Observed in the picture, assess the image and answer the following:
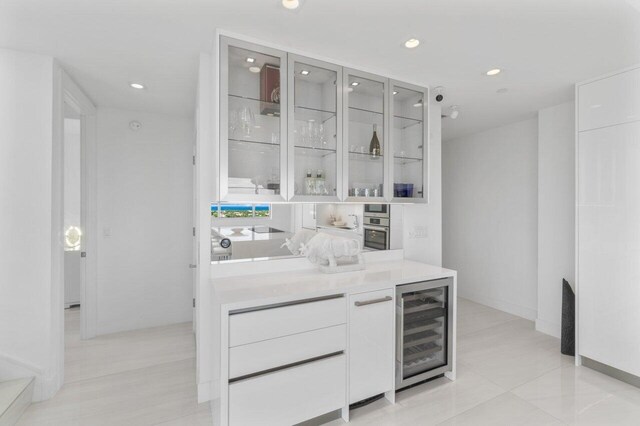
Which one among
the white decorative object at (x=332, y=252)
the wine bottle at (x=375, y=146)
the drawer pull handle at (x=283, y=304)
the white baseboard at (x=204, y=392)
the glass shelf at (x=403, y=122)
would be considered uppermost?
the glass shelf at (x=403, y=122)

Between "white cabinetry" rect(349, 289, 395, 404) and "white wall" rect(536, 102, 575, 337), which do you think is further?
"white wall" rect(536, 102, 575, 337)

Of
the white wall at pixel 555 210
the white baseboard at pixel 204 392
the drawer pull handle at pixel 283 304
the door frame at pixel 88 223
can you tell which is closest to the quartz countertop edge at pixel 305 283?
the drawer pull handle at pixel 283 304

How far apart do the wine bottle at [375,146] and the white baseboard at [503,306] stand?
304 centimetres

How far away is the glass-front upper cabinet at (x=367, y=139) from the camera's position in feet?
8.34

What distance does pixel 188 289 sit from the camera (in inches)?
149

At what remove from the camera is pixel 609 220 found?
2.55 meters

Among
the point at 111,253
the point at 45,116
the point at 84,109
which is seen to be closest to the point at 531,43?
the point at 45,116

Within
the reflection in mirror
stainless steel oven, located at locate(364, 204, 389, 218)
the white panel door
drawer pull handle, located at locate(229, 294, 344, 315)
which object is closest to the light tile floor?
the white panel door

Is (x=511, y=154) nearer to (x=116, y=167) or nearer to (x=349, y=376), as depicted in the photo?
(x=349, y=376)

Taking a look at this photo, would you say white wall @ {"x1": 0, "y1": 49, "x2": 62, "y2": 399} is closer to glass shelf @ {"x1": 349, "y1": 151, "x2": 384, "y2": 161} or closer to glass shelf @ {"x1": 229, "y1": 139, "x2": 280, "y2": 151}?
glass shelf @ {"x1": 229, "y1": 139, "x2": 280, "y2": 151}

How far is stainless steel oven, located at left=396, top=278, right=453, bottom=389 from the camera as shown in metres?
2.28

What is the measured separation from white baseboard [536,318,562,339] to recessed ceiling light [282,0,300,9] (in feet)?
13.3

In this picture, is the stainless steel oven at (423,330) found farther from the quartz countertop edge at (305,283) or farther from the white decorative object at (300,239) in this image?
the white decorative object at (300,239)

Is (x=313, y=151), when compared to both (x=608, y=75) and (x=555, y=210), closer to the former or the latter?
(x=608, y=75)
